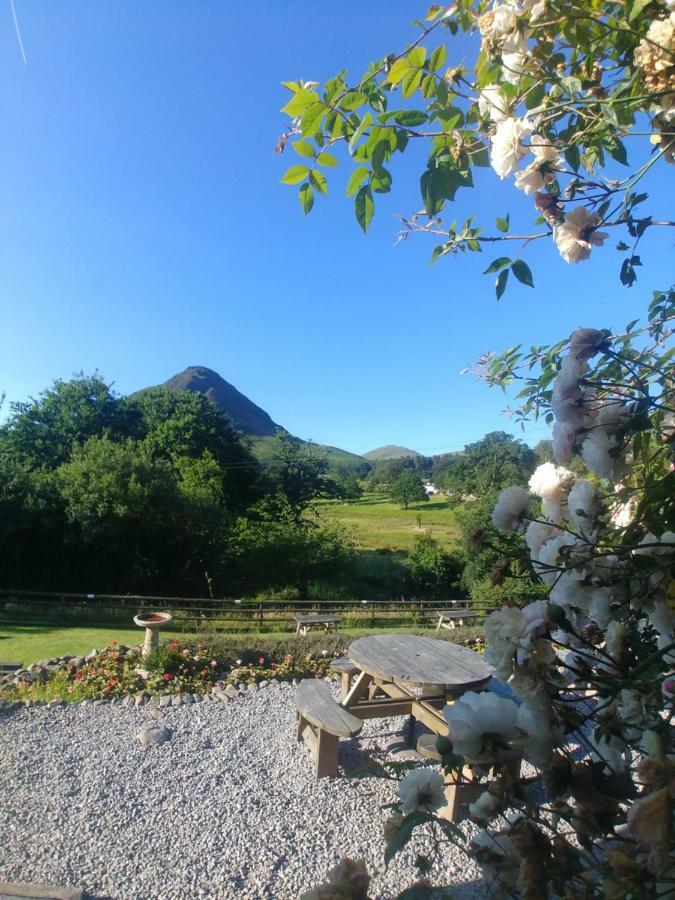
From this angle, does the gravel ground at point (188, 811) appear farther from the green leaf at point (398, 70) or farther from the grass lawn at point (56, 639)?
the green leaf at point (398, 70)

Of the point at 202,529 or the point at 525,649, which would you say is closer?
the point at 525,649

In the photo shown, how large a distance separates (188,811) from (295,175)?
14.1 feet

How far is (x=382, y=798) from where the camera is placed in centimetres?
425

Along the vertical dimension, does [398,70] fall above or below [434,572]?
above

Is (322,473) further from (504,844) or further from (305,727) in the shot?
(504,844)

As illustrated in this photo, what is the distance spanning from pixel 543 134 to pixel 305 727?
520 cm

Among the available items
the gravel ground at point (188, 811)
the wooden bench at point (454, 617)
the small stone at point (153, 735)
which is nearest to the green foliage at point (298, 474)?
the wooden bench at point (454, 617)

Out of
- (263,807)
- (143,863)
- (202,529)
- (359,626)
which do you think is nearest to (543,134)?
(143,863)

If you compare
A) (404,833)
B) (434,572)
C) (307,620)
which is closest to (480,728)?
(404,833)

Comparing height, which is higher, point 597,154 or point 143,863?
point 597,154

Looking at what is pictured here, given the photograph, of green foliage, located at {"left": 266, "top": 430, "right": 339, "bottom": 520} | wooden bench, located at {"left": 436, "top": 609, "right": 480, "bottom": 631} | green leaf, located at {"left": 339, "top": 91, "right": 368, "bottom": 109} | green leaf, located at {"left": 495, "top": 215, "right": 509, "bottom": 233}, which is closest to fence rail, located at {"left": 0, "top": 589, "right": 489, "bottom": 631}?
wooden bench, located at {"left": 436, "top": 609, "right": 480, "bottom": 631}

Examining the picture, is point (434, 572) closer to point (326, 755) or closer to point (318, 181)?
point (326, 755)

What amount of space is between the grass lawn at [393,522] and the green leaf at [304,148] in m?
22.2

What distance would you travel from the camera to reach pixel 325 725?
13.6 ft
